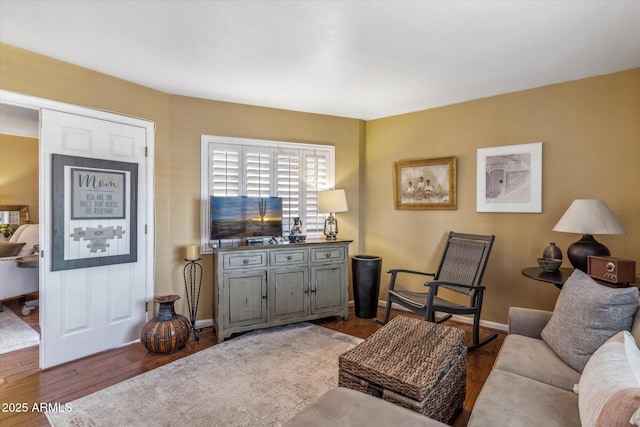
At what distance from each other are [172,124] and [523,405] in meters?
3.75

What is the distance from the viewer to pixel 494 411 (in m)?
1.44

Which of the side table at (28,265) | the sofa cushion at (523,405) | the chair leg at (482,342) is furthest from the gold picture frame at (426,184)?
the side table at (28,265)

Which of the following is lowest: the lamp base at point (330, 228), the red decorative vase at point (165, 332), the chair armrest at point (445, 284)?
the red decorative vase at point (165, 332)

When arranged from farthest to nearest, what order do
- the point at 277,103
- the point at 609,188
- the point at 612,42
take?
the point at 277,103, the point at 609,188, the point at 612,42

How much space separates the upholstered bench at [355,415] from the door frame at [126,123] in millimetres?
2588

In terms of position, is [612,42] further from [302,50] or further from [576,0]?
[302,50]

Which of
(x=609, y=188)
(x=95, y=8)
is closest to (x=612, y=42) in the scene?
(x=609, y=188)

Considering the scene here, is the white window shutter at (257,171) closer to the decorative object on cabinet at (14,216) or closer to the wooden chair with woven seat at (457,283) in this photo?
the wooden chair with woven seat at (457,283)

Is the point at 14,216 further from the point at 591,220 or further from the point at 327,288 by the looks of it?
the point at 591,220

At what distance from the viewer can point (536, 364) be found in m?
1.83

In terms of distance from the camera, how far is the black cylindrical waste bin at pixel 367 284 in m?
3.98

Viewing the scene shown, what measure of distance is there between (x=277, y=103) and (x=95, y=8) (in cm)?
206

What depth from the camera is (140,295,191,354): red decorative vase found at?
296 cm

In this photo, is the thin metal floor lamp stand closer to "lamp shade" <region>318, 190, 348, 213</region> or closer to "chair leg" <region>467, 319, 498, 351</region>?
"lamp shade" <region>318, 190, 348, 213</region>
